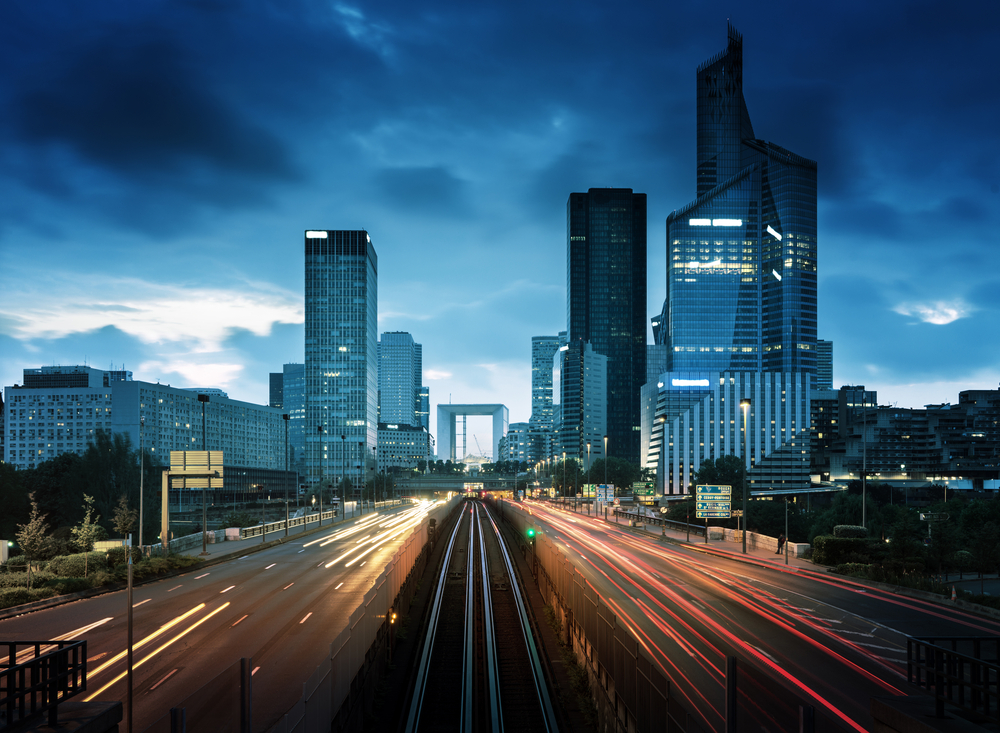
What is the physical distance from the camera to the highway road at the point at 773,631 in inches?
603

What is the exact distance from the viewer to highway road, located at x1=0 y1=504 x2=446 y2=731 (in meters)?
18.1

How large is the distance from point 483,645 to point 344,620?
218 inches

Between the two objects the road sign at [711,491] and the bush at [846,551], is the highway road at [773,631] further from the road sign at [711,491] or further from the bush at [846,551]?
the road sign at [711,491]

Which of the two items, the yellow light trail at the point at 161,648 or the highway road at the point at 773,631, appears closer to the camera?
the highway road at the point at 773,631

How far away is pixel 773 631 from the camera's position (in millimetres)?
24281

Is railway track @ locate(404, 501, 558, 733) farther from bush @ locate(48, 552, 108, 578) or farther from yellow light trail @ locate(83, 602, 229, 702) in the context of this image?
bush @ locate(48, 552, 108, 578)

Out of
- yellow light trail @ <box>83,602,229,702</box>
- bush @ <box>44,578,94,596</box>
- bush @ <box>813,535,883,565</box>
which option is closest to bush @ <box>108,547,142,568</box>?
bush @ <box>44,578,94,596</box>

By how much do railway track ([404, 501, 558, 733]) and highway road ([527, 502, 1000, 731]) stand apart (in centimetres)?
382

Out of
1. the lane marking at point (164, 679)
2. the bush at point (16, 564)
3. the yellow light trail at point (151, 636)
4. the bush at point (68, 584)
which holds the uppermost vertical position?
the lane marking at point (164, 679)

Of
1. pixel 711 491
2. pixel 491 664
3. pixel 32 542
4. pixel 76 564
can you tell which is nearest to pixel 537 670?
pixel 491 664

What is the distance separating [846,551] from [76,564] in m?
45.3

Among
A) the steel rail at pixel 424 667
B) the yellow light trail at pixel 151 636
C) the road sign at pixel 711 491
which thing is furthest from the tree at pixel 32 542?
the road sign at pixel 711 491

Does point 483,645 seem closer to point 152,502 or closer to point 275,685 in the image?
point 275,685

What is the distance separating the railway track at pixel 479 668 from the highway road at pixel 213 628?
141 inches
